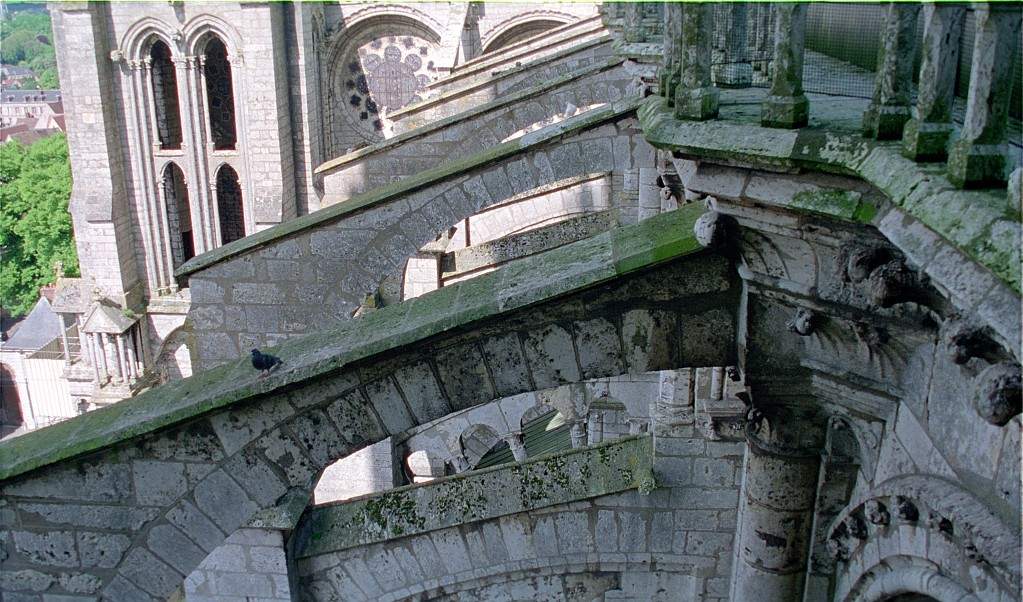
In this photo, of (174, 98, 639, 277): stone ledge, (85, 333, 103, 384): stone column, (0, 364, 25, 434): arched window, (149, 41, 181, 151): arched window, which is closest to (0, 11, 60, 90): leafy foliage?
(0, 364, 25, 434): arched window

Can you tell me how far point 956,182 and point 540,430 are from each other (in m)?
8.58

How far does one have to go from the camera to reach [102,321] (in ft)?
54.4

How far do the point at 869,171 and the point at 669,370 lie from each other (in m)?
1.99

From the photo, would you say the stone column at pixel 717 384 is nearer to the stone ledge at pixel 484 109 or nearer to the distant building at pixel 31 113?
the stone ledge at pixel 484 109

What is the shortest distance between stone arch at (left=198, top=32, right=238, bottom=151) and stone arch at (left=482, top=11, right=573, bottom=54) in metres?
4.88

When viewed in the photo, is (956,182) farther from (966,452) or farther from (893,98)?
(966,452)

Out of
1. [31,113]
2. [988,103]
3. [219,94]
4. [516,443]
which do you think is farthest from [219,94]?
[31,113]

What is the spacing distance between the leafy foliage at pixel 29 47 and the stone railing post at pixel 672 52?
242ft

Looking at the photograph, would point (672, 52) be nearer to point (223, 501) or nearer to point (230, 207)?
point (223, 501)

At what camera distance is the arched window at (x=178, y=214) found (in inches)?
699

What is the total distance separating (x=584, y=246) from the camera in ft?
11.7

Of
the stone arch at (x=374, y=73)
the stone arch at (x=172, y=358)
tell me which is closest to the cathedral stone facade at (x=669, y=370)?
the stone arch at (x=172, y=358)

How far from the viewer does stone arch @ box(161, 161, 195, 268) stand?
17688 millimetres

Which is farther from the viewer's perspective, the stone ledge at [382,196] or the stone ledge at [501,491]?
the stone ledge at [382,196]
